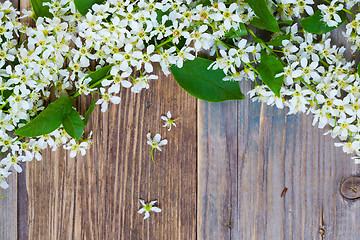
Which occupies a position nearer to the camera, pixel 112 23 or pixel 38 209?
pixel 112 23

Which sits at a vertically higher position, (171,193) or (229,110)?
(229,110)

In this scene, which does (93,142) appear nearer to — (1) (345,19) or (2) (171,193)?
(2) (171,193)

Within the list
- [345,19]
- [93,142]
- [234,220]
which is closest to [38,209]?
[93,142]

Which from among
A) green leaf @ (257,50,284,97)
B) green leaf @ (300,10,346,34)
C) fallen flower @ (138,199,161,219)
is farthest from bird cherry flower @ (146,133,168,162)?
green leaf @ (300,10,346,34)

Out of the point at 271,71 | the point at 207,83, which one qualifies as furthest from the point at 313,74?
the point at 207,83

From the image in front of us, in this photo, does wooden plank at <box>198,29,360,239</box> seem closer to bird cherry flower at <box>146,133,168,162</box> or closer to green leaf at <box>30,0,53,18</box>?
bird cherry flower at <box>146,133,168,162</box>
